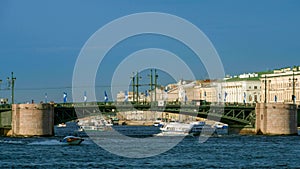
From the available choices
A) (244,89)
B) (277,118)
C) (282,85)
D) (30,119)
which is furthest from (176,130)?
(244,89)

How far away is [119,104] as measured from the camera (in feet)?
343

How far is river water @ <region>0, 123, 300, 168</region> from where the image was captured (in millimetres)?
58188

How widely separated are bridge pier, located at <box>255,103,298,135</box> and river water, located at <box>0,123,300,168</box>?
45.6 ft

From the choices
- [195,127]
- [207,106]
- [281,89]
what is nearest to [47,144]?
[207,106]

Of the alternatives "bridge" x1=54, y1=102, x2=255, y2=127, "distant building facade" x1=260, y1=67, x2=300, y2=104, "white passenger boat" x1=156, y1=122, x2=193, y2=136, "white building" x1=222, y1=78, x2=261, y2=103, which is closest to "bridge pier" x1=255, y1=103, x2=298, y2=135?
"bridge" x1=54, y1=102, x2=255, y2=127

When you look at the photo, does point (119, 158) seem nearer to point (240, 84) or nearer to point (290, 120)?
point (290, 120)

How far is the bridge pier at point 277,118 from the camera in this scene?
9981cm

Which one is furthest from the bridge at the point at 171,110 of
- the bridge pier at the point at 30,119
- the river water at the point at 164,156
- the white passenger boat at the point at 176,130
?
the river water at the point at 164,156

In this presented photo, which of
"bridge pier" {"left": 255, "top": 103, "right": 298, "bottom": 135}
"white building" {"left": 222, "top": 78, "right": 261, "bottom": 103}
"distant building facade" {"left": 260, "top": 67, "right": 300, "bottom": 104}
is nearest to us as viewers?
"bridge pier" {"left": 255, "top": 103, "right": 298, "bottom": 135}

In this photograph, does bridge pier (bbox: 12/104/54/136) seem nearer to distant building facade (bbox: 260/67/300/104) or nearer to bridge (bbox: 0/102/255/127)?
bridge (bbox: 0/102/255/127)

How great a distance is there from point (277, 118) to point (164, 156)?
118ft

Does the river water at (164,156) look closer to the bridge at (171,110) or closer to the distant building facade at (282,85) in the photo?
the bridge at (171,110)

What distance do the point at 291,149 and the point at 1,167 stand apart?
26729 mm

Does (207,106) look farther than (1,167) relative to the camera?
Yes
